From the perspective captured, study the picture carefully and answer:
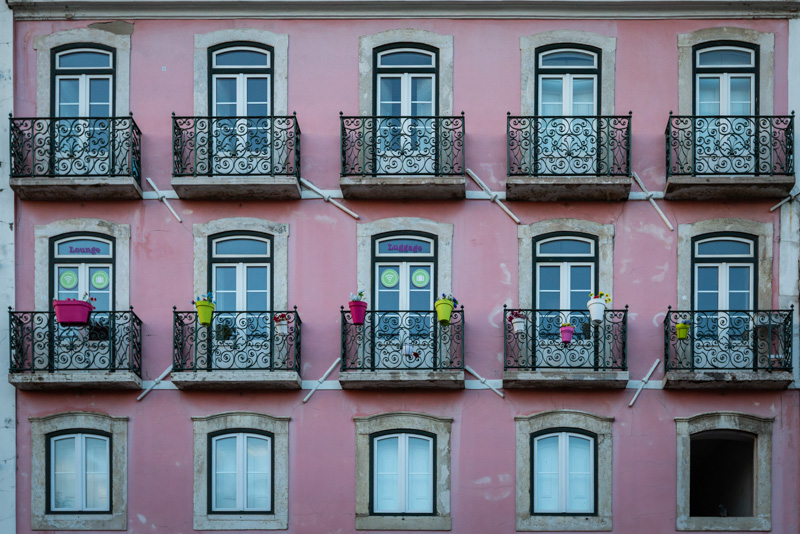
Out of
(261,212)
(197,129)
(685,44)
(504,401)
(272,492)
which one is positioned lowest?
(272,492)

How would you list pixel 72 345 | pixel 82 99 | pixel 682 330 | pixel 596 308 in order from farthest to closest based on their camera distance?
pixel 82 99
pixel 72 345
pixel 682 330
pixel 596 308

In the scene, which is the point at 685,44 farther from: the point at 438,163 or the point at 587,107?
the point at 438,163

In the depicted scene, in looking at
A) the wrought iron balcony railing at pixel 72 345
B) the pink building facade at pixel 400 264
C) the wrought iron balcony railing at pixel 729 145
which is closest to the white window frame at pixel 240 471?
the pink building facade at pixel 400 264

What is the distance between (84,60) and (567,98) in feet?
25.6

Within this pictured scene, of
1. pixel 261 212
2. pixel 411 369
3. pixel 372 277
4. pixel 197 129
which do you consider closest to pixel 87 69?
pixel 197 129

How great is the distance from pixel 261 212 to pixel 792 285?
8335 millimetres

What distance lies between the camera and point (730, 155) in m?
19.8

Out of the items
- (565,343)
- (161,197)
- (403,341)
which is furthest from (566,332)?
(161,197)

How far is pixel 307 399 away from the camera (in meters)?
19.7

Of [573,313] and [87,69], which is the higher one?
[87,69]

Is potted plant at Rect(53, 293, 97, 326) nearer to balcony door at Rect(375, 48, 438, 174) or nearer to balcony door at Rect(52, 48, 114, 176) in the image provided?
balcony door at Rect(52, 48, 114, 176)

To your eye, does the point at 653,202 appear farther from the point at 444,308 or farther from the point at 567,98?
the point at 444,308

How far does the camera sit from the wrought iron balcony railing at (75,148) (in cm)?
1991

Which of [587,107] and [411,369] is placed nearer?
[411,369]
